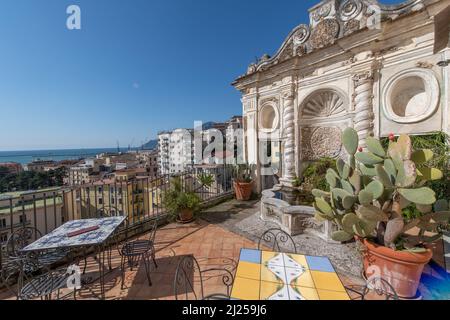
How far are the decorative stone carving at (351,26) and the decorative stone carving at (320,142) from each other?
8.19 feet

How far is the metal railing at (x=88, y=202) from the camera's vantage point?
2.97 metres

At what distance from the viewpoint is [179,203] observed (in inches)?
179

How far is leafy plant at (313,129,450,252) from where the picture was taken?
208 centimetres

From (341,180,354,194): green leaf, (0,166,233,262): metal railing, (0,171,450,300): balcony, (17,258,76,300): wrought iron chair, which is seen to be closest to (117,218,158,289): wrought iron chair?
(0,171,450,300): balcony

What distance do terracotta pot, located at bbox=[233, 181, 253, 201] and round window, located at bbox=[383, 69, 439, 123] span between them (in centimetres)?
427

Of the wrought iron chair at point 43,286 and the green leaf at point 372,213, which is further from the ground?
the green leaf at point 372,213

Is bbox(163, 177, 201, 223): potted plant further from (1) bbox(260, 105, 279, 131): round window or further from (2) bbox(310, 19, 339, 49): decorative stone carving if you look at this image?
(2) bbox(310, 19, 339, 49): decorative stone carving

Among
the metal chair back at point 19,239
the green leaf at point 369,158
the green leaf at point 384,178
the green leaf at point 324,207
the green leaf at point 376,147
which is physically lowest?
the metal chair back at point 19,239

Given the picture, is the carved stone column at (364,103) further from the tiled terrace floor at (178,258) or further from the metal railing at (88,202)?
the metal railing at (88,202)

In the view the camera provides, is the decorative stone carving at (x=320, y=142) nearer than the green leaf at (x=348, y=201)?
No

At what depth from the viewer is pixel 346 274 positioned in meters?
2.71

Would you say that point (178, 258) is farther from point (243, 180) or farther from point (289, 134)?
point (289, 134)

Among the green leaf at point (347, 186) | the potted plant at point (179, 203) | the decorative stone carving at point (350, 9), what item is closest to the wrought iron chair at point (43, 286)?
the potted plant at point (179, 203)

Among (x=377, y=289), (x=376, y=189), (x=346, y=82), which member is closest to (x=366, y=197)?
(x=376, y=189)
